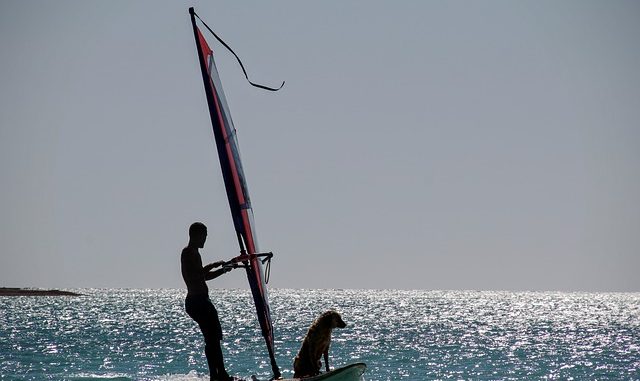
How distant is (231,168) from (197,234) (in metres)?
1.32

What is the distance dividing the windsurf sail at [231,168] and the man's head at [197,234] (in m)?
0.57

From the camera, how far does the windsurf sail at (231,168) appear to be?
41.4ft

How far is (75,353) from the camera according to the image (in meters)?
35.6

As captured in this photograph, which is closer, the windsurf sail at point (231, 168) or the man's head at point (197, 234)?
the man's head at point (197, 234)

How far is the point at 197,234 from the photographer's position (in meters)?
11.9

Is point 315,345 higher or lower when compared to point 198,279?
lower

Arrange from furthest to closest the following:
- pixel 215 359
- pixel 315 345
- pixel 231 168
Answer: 1. pixel 315 345
2. pixel 231 168
3. pixel 215 359

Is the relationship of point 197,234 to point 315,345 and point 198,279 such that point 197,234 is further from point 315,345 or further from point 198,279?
point 315,345

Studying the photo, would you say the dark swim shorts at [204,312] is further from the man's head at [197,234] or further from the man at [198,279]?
the man's head at [197,234]

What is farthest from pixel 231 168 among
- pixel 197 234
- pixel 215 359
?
pixel 215 359

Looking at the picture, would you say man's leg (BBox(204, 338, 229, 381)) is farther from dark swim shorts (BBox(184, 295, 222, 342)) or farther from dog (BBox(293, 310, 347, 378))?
dog (BBox(293, 310, 347, 378))

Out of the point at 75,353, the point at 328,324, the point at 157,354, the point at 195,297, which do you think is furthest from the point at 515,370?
the point at 195,297

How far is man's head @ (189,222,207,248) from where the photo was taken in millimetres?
11891

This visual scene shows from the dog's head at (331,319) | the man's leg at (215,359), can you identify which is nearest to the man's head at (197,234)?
the man's leg at (215,359)
